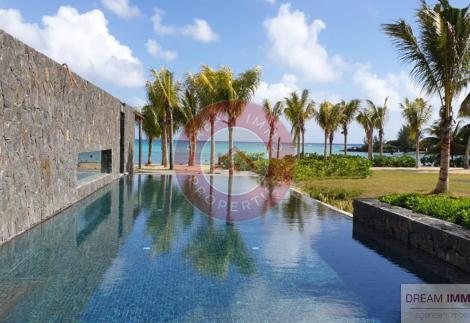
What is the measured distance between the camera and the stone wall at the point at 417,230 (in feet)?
22.7

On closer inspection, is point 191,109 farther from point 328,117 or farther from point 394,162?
point 394,162

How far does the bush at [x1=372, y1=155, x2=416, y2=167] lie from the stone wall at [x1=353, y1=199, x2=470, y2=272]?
28.0 m

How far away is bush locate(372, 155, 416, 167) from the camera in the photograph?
37438 millimetres

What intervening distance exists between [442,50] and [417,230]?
22.3 ft

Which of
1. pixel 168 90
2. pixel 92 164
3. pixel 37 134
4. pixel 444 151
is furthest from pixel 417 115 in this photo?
pixel 37 134

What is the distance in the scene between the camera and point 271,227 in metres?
10.7

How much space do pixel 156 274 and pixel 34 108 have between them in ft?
16.9

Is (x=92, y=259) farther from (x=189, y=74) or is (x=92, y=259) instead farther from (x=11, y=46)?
(x=189, y=74)

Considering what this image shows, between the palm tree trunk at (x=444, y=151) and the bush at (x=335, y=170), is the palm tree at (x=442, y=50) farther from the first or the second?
the bush at (x=335, y=170)

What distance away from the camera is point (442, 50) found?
12.8 meters

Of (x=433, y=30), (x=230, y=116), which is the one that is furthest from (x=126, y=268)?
(x=230, y=116)

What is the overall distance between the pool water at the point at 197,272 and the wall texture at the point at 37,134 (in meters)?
0.62

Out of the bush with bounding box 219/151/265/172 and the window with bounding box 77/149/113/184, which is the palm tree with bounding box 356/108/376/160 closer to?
the bush with bounding box 219/151/265/172

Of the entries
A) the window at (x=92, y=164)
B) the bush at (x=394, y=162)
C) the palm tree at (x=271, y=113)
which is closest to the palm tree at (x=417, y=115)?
the bush at (x=394, y=162)
